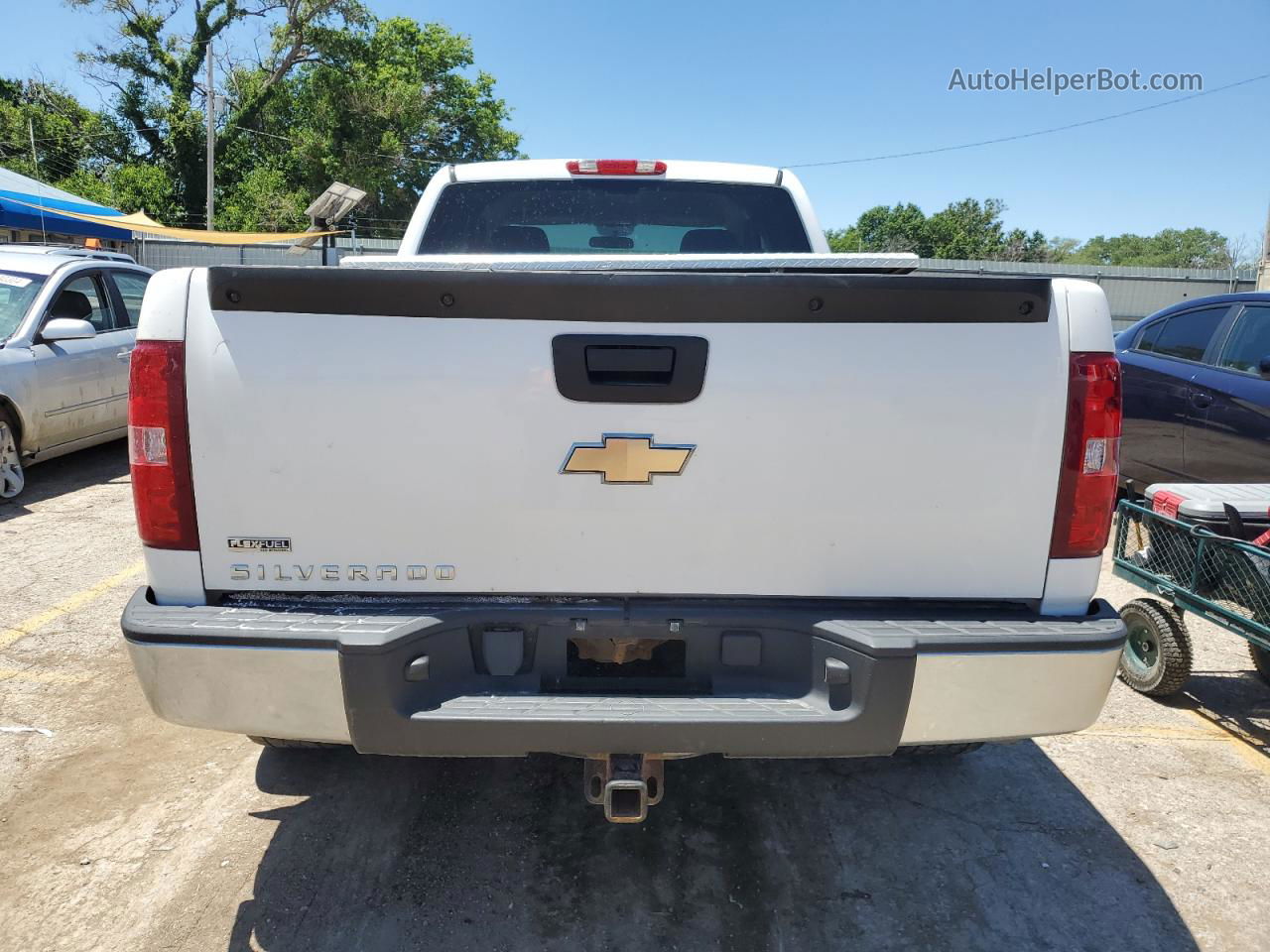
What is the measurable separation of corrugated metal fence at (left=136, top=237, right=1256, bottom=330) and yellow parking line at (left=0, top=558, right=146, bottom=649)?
62.7 feet

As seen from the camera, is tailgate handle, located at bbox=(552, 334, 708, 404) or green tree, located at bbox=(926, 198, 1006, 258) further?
green tree, located at bbox=(926, 198, 1006, 258)

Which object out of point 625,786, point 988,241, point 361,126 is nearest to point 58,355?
point 625,786

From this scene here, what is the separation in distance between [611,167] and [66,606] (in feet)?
12.5

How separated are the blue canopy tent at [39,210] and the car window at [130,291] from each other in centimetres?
950

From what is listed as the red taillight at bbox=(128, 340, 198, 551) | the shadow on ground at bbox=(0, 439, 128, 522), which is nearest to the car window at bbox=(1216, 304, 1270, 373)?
the red taillight at bbox=(128, 340, 198, 551)

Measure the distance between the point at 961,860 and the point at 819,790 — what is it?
0.55m

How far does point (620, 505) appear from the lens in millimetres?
2115

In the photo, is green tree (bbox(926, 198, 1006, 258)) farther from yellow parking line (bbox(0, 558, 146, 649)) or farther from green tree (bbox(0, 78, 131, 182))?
yellow parking line (bbox(0, 558, 146, 649))

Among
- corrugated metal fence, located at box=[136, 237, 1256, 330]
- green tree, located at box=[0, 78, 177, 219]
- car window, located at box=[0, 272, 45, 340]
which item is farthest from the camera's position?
green tree, located at box=[0, 78, 177, 219]

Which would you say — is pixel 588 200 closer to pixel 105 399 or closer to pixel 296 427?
pixel 296 427

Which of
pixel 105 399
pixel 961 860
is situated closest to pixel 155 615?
pixel 961 860

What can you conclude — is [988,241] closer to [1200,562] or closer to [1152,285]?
[1152,285]

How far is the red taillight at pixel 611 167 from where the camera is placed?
3.87m

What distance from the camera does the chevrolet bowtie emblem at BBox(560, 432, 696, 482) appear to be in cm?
208
